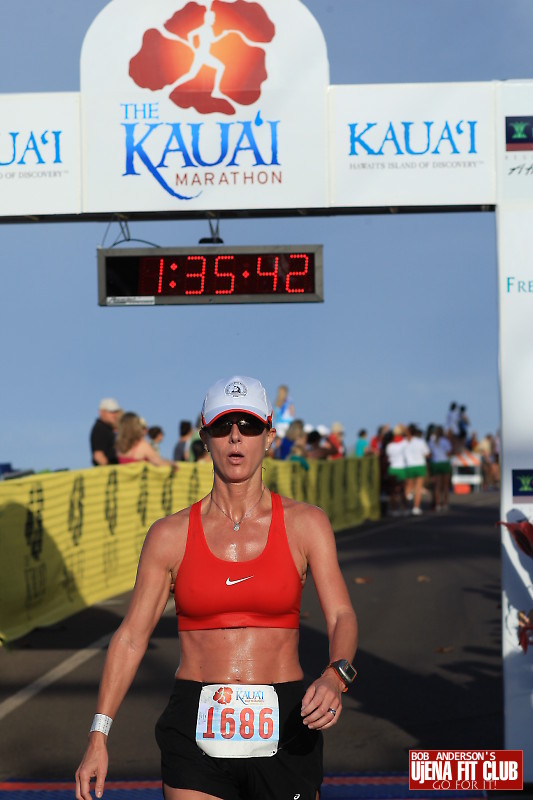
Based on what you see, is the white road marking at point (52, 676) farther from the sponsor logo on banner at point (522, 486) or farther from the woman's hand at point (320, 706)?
the woman's hand at point (320, 706)

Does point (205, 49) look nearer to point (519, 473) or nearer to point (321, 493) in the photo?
point (519, 473)

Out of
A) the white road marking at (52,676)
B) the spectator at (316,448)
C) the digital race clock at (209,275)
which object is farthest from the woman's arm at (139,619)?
the spectator at (316,448)

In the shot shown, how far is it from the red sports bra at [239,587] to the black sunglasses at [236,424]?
0.33m

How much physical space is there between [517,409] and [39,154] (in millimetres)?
3324

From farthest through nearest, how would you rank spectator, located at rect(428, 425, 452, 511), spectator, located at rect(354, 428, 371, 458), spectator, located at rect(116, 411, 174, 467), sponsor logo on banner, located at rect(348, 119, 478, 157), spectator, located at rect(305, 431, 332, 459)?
spectator, located at rect(354, 428, 371, 458) → spectator, located at rect(428, 425, 452, 511) → spectator, located at rect(305, 431, 332, 459) → spectator, located at rect(116, 411, 174, 467) → sponsor logo on banner, located at rect(348, 119, 478, 157)

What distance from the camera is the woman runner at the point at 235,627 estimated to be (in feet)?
13.2

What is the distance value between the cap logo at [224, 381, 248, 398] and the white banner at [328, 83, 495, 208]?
A: 12.7ft

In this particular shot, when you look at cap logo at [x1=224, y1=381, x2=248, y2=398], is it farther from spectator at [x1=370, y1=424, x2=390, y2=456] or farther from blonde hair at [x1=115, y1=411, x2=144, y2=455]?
spectator at [x1=370, y1=424, x2=390, y2=456]

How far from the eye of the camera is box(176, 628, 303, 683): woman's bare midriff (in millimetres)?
4086

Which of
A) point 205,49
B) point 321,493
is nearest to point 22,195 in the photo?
point 205,49

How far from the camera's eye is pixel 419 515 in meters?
30.5

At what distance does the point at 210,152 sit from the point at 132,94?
0.64m

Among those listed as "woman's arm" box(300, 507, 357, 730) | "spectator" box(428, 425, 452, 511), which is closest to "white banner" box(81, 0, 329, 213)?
"woman's arm" box(300, 507, 357, 730)

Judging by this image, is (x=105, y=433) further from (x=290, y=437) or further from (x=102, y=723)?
(x=102, y=723)
